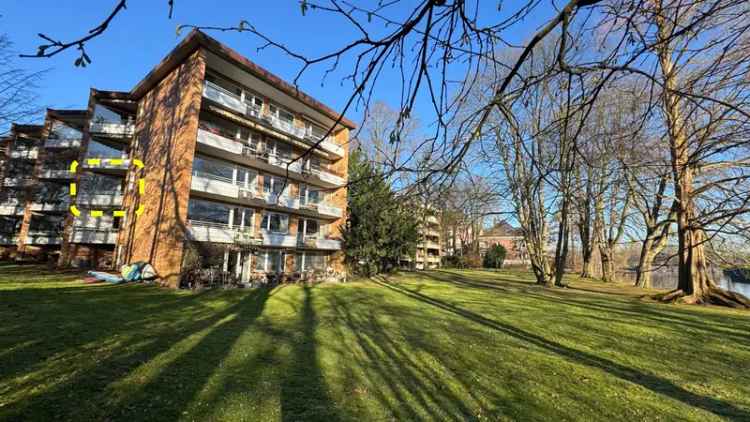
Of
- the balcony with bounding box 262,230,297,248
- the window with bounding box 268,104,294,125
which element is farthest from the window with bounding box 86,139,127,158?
the balcony with bounding box 262,230,297,248

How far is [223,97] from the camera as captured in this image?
17.5 m

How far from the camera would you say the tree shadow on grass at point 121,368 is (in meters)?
3.32

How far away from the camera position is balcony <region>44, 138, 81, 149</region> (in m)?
26.2

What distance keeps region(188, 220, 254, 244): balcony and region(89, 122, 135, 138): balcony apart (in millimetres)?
10311

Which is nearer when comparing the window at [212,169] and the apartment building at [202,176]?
the apartment building at [202,176]

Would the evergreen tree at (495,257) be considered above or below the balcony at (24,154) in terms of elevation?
below

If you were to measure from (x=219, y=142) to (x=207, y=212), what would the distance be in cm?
390

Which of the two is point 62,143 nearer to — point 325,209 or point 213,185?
point 213,185

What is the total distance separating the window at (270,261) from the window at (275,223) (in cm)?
154

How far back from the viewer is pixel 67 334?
579 cm

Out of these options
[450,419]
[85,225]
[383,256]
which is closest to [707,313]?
[450,419]

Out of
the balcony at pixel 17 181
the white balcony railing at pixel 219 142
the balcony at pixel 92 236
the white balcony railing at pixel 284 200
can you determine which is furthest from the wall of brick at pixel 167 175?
the balcony at pixel 17 181

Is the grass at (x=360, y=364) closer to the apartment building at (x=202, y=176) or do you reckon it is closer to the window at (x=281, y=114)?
the apartment building at (x=202, y=176)

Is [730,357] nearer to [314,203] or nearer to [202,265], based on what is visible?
[202,265]
